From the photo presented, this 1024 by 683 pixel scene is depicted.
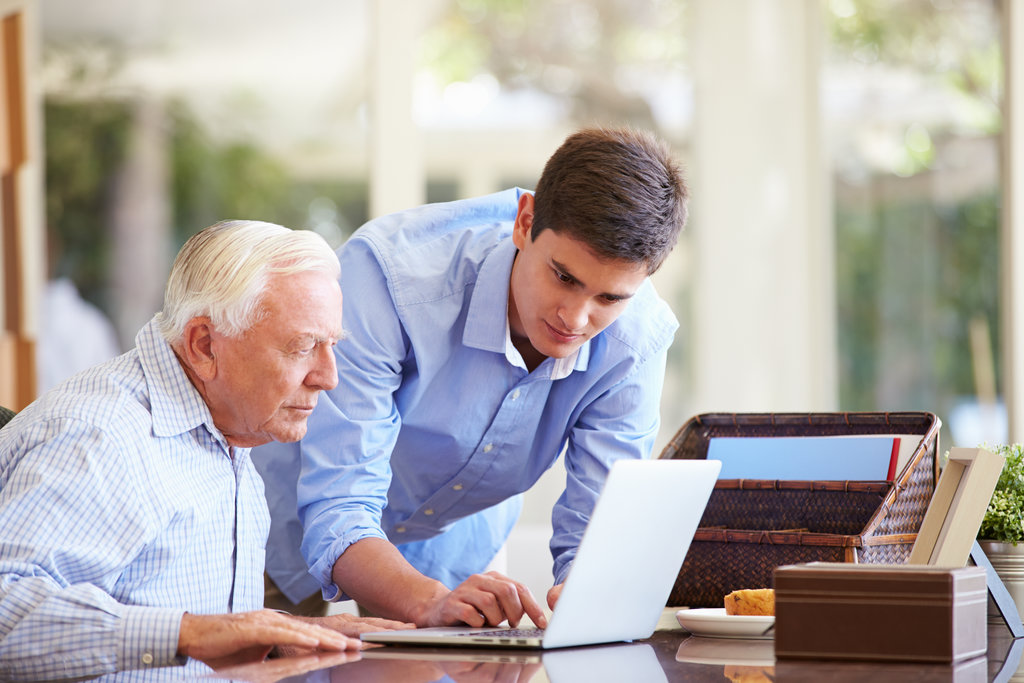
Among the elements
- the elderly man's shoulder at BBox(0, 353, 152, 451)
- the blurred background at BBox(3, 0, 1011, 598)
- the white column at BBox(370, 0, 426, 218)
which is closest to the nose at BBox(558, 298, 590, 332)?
the elderly man's shoulder at BBox(0, 353, 152, 451)

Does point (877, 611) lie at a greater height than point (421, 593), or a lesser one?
greater

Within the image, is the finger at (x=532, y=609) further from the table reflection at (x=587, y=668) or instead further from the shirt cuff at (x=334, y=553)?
the shirt cuff at (x=334, y=553)

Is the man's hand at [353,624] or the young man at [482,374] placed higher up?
the young man at [482,374]

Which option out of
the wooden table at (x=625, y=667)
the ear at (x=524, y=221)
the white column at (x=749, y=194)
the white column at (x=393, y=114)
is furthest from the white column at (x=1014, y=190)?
the wooden table at (x=625, y=667)

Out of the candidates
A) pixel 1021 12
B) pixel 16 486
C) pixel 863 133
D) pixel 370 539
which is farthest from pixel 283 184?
pixel 16 486

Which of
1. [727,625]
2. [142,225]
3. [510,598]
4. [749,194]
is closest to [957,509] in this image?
[727,625]

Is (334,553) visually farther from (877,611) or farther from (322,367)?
(877,611)

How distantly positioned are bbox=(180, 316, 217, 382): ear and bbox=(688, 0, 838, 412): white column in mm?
3369

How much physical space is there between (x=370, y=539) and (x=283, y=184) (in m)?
3.38

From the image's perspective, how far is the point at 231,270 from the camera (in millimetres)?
1472

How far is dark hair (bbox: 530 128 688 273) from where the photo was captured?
1.68 m

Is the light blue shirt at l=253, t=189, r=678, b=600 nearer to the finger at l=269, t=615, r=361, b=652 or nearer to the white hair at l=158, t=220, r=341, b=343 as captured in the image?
the white hair at l=158, t=220, r=341, b=343

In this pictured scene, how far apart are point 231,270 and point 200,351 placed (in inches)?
4.5

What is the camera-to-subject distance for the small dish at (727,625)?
1428mm
